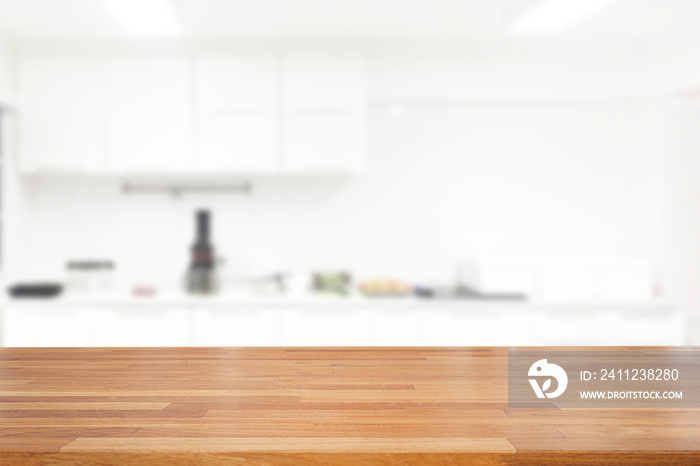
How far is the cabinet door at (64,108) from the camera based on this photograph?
346 centimetres

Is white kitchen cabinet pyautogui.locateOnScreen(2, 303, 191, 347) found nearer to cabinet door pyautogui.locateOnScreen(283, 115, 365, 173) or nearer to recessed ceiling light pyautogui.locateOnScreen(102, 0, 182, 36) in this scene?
cabinet door pyautogui.locateOnScreen(283, 115, 365, 173)

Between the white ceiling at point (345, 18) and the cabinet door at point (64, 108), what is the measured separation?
0.21 m

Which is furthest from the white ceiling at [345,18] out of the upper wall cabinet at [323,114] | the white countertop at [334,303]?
the white countertop at [334,303]

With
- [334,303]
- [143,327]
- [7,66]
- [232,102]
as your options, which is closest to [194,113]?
[232,102]

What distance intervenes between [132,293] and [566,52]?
11.4 ft

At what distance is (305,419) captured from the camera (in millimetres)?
655

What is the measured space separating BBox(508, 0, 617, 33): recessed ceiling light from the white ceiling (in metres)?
0.09

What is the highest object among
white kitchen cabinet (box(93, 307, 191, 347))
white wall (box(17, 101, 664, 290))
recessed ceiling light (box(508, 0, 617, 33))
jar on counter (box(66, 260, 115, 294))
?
recessed ceiling light (box(508, 0, 617, 33))

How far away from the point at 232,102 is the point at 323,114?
605 millimetres

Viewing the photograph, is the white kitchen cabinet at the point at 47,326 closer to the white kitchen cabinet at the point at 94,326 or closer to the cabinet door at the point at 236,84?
the white kitchen cabinet at the point at 94,326

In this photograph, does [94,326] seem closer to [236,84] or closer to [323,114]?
[236,84]

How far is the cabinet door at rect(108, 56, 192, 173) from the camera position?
11.3 ft

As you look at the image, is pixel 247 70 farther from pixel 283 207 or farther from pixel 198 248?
pixel 198 248

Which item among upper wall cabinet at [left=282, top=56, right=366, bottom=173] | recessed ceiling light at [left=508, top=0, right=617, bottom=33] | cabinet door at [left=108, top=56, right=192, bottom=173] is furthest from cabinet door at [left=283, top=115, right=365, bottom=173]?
recessed ceiling light at [left=508, top=0, right=617, bottom=33]
